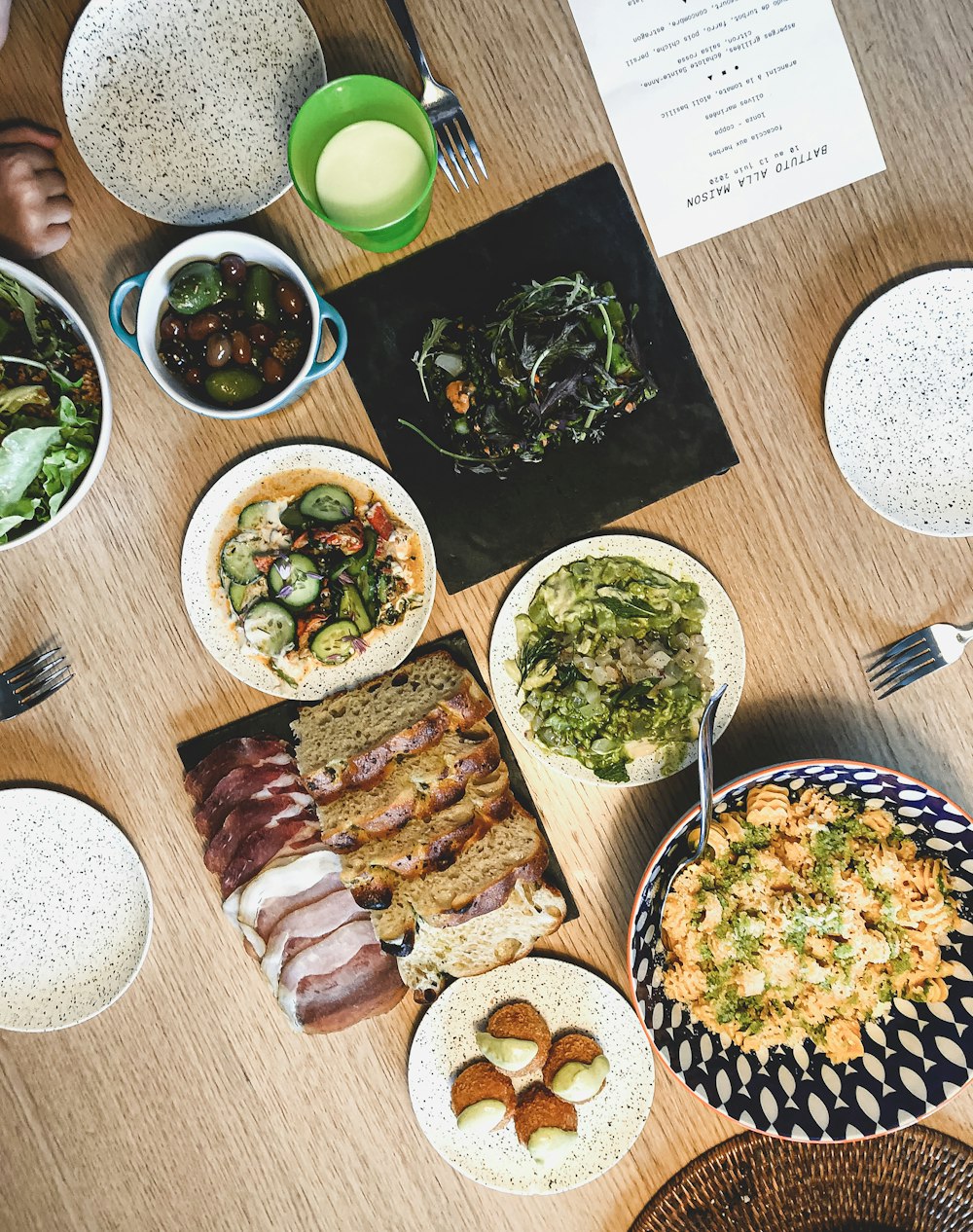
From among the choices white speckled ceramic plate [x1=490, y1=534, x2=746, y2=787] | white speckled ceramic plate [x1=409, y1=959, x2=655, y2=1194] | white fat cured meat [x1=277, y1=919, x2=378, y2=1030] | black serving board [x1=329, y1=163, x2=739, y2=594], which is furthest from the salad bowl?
white speckled ceramic plate [x1=409, y1=959, x2=655, y2=1194]

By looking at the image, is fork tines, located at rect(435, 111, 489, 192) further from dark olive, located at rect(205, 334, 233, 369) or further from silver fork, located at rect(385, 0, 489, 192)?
dark olive, located at rect(205, 334, 233, 369)

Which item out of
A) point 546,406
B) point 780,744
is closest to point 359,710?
point 546,406

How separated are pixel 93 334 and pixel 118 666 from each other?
2.28ft

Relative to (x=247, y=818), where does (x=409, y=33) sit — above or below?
above

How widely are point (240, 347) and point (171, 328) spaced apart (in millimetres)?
148

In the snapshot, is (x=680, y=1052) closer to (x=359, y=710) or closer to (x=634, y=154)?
(x=359, y=710)

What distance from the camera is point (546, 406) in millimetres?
1468

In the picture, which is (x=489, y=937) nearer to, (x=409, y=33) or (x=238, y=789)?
(x=238, y=789)

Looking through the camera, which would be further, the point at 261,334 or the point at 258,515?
the point at 258,515

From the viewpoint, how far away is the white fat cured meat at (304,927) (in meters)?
1.52

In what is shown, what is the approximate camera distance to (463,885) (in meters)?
1.48

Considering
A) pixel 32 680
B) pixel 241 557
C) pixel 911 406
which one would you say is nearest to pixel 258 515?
pixel 241 557

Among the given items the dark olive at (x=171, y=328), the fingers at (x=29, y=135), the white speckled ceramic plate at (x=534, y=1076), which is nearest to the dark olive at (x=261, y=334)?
the dark olive at (x=171, y=328)

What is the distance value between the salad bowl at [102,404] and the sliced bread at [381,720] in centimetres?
60
